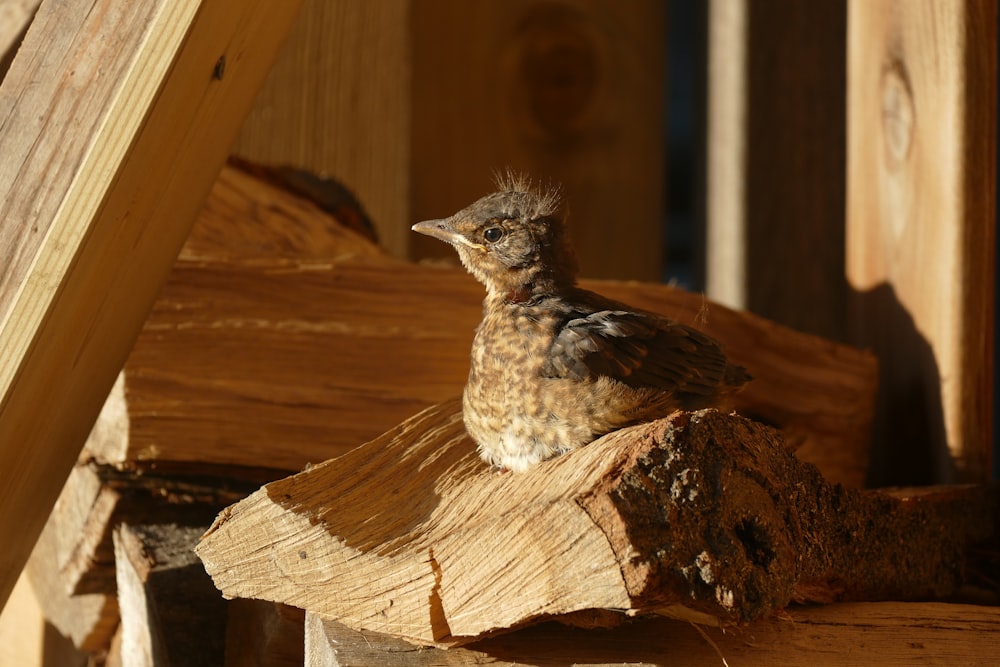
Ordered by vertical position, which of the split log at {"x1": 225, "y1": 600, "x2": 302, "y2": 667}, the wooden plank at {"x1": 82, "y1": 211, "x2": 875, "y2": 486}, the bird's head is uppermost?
the bird's head

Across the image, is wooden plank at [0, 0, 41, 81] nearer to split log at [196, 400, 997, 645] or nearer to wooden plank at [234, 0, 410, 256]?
split log at [196, 400, 997, 645]

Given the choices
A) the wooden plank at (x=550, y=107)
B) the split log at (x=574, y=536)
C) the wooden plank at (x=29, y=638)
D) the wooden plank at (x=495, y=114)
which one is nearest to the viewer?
the split log at (x=574, y=536)

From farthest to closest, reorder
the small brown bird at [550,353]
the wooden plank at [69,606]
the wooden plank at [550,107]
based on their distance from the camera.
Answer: the wooden plank at [550,107], the wooden plank at [69,606], the small brown bird at [550,353]

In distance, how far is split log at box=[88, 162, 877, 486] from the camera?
2.71 m

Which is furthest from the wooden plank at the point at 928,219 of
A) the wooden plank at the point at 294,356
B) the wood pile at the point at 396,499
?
the wooden plank at the point at 294,356

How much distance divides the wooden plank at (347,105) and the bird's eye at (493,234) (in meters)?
1.64

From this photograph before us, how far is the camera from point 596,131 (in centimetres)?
468

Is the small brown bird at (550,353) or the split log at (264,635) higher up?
the small brown bird at (550,353)

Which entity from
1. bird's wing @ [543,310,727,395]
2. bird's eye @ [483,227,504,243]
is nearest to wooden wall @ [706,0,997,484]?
bird's wing @ [543,310,727,395]

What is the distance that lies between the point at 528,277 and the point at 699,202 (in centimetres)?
237

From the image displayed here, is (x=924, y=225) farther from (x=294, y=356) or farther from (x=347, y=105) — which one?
(x=347, y=105)

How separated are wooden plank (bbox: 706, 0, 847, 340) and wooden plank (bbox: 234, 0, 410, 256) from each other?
110 cm

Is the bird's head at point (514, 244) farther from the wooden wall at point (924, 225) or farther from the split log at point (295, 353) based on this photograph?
the wooden wall at point (924, 225)

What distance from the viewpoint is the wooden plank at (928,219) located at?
2.96 meters
